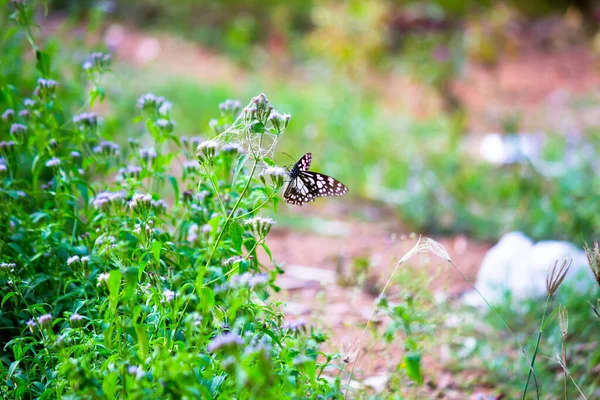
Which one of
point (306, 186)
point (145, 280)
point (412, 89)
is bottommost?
point (145, 280)

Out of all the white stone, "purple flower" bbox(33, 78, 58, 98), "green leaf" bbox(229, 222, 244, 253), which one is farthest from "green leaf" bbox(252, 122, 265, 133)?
the white stone

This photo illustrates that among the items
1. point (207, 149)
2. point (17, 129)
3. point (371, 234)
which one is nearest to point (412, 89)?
point (371, 234)

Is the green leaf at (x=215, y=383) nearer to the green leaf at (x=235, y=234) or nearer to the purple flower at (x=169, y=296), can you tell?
the purple flower at (x=169, y=296)

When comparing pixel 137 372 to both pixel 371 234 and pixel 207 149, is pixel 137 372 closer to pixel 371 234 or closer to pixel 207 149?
pixel 207 149

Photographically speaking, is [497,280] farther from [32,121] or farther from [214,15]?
[214,15]

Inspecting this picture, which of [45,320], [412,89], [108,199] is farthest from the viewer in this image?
[412,89]

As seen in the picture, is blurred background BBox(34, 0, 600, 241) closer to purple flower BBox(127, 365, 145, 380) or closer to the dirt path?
the dirt path

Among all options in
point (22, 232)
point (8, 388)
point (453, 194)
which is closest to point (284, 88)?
point (453, 194)

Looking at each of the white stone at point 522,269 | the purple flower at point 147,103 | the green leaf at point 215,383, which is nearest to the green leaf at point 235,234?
the green leaf at point 215,383
